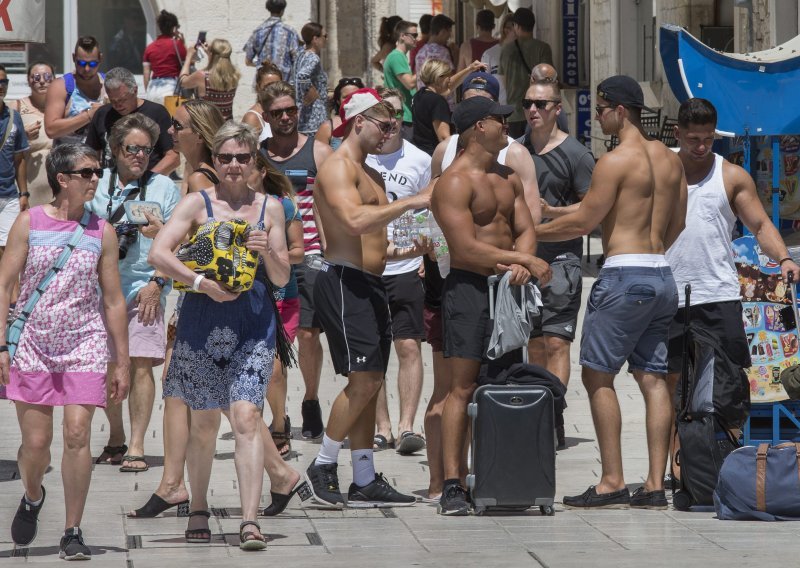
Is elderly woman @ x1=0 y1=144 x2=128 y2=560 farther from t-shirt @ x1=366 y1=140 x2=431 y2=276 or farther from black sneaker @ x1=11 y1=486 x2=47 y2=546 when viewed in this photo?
t-shirt @ x1=366 y1=140 x2=431 y2=276

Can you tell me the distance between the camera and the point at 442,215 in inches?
311

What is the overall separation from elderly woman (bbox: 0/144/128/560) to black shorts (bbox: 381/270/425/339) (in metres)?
2.45

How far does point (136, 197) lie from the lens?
29.5ft

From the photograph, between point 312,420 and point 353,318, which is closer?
point 353,318

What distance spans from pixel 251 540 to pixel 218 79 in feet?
37.5

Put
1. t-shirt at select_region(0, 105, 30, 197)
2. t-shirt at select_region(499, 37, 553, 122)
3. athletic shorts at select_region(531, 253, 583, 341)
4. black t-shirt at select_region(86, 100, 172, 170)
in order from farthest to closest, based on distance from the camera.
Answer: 1. t-shirt at select_region(499, 37, 553, 122)
2. t-shirt at select_region(0, 105, 30, 197)
3. black t-shirt at select_region(86, 100, 172, 170)
4. athletic shorts at select_region(531, 253, 583, 341)

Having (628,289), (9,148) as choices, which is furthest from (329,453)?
(9,148)

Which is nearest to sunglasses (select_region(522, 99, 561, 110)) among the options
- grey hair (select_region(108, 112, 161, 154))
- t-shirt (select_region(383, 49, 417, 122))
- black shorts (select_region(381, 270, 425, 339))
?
black shorts (select_region(381, 270, 425, 339))

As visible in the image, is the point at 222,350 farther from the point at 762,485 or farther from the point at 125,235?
the point at 762,485

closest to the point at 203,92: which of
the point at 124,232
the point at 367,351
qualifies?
the point at 124,232

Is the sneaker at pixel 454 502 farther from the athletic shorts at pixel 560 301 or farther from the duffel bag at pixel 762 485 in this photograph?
the athletic shorts at pixel 560 301

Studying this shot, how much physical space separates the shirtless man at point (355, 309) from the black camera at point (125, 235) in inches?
49.5

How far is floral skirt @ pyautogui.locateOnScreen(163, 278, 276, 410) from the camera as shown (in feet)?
23.5

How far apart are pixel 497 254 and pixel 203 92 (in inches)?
422
